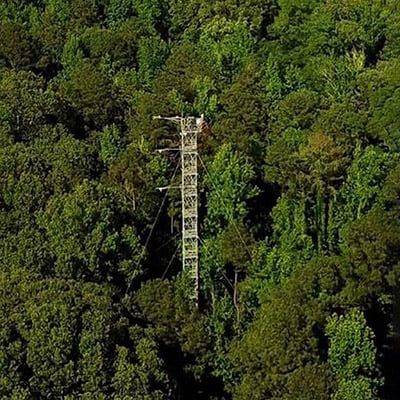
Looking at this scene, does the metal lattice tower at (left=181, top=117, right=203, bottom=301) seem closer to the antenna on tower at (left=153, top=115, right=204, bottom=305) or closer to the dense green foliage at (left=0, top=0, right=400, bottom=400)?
the antenna on tower at (left=153, top=115, right=204, bottom=305)

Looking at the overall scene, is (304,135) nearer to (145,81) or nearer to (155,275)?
(155,275)

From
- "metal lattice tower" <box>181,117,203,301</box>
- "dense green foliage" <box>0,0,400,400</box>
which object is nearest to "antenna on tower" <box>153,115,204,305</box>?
"metal lattice tower" <box>181,117,203,301</box>

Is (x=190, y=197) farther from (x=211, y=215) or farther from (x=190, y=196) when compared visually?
(x=211, y=215)

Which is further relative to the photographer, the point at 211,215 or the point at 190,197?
the point at 211,215

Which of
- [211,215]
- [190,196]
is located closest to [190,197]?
[190,196]

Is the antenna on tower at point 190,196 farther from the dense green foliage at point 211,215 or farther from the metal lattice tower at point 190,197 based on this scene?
the dense green foliage at point 211,215

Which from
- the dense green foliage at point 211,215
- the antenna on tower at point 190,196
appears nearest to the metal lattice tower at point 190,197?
the antenna on tower at point 190,196
